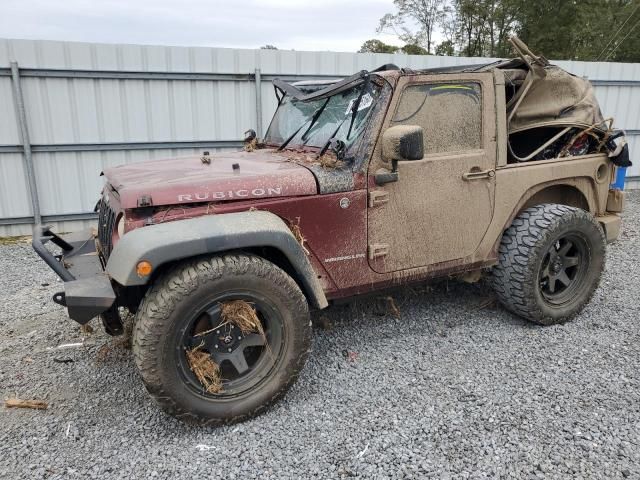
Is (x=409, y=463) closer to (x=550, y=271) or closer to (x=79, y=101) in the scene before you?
(x=550, y=271)

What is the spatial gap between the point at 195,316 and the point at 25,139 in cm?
565

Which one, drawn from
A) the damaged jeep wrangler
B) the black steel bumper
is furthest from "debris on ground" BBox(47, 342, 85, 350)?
the black steel bumper

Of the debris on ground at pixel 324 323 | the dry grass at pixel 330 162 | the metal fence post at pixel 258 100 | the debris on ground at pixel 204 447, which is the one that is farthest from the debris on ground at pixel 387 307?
the metal fence post at pixel 258 100

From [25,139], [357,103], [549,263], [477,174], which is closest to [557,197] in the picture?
[549,263]

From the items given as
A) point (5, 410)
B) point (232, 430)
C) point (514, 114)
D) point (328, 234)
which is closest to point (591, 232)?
point (514, 114)

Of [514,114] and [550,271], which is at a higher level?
[514,114]

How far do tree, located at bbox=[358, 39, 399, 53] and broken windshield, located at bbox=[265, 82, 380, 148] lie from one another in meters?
21.9

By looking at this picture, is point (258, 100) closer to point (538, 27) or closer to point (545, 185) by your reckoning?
point (545, 185)

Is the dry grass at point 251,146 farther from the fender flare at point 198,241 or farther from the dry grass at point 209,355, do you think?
the dry grass at point 209,355

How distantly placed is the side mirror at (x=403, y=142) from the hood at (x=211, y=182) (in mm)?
506

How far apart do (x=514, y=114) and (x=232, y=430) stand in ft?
11.1

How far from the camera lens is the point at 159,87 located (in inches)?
288

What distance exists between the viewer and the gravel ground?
2.51 m

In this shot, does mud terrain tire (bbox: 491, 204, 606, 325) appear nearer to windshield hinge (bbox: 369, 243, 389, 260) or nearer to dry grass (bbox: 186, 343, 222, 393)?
windshield hinge (bbox: 369, 243, 389, 260)
